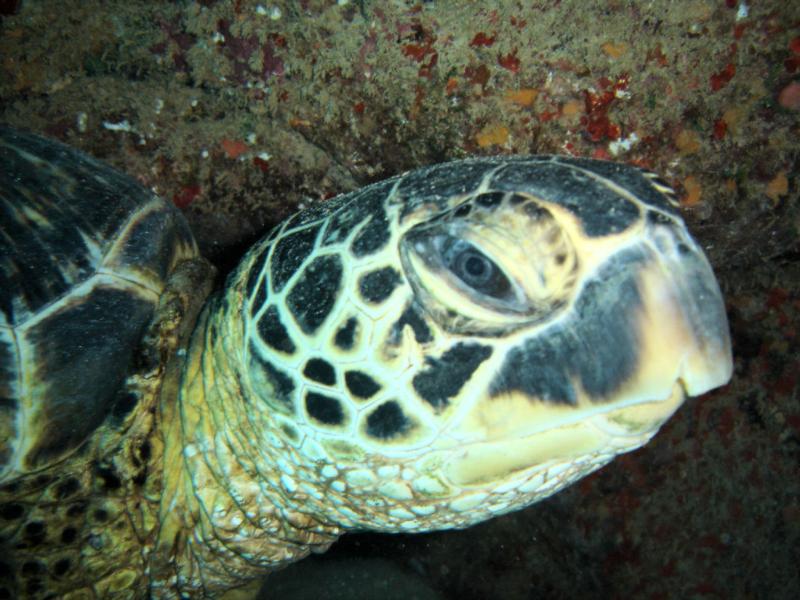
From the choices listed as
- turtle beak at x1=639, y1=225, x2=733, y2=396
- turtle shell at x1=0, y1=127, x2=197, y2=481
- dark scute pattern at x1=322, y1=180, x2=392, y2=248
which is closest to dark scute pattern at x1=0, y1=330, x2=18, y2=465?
turtle shell at x1=0, y1=127, x2=197, y2=481

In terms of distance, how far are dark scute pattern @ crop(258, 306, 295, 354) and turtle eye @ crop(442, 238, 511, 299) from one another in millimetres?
520

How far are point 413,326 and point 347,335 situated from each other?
0.18 meters

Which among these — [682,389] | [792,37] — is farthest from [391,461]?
[792,37]

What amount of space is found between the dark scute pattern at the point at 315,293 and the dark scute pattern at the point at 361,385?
0.16m

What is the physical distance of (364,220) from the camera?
1306 millimetres

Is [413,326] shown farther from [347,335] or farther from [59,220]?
[59,220]

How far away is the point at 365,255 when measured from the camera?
1232 mm

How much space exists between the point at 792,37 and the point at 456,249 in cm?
156

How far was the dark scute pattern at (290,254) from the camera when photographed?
140cm

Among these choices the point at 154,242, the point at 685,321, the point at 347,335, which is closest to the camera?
the point at 685,321

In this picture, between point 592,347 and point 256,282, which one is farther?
point 256,282

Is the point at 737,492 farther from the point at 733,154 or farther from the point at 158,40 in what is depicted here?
the point at 158,40

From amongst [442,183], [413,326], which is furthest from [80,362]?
[442,183]

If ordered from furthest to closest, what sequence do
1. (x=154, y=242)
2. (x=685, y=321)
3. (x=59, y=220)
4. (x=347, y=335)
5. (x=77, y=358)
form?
1. (x=154, y=242)
2. (x=59, y=220)
3. (x=77, y=358)
4. (x=347, y=335)
5. (x=685, y=321)
